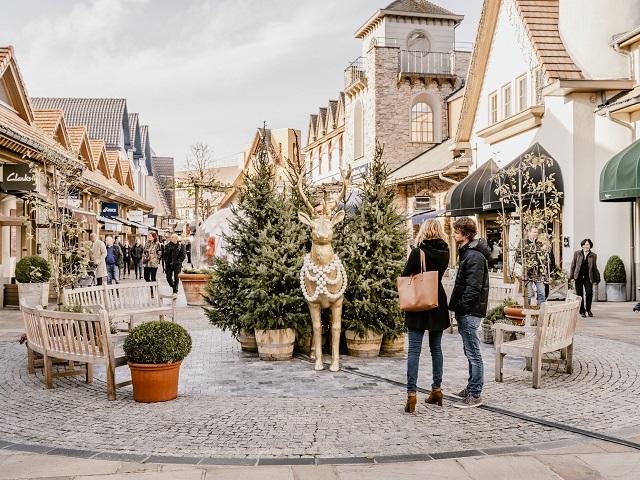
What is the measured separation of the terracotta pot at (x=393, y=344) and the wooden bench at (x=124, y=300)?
3.35 m

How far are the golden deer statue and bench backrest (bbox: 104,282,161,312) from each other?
3.67 metres

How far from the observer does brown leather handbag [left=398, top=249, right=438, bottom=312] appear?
6555 mm

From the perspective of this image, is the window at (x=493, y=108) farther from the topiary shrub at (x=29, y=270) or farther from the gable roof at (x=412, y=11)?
the topiary shrub at (x=29, y=270)

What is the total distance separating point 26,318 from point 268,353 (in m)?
3.14

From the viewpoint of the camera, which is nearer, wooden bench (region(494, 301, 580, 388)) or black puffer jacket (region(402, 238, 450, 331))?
black puffer jacket (region(402, 238, 450, 331))

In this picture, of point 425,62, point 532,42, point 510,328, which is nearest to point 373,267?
point 510,328

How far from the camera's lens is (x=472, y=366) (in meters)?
6.72

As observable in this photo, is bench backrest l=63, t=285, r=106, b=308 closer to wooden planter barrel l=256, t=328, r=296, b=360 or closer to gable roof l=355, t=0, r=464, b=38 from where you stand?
wooden planter barrel l=256, t=328, r=296, b=360

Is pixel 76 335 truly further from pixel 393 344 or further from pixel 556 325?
pixel 556 325

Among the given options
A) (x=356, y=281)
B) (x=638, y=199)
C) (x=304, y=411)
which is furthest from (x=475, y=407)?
(x=638, y=199)

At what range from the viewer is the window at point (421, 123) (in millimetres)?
35062

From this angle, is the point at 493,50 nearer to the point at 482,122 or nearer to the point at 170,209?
the point at 482,122

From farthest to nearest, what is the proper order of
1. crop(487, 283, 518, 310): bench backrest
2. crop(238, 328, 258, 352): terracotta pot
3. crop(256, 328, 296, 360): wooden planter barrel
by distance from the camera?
crop(487, 283, 518, 310): bench backrest
crop(238, 328, 258, 352): terracotta pot
crop(256, 328, 296, 360): wooden planter barrel

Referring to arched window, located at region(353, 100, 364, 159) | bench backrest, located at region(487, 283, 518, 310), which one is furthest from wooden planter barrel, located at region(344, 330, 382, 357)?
arched window, located at region(353, 100, 364, 159)
